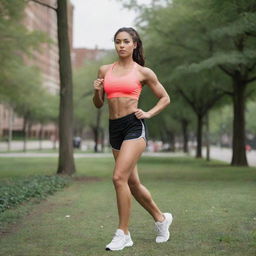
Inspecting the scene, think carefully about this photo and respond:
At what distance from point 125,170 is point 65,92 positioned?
1194cm

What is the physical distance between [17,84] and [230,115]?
62972 millimetres

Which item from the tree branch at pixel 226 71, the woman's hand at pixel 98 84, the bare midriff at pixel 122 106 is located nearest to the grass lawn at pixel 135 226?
the bare midriff at pixel 122 106

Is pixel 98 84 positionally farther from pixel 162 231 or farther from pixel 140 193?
pixel 162 231

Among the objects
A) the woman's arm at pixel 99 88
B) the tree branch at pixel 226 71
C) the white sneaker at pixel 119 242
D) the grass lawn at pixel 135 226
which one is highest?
the tree branch at pixel 226 71

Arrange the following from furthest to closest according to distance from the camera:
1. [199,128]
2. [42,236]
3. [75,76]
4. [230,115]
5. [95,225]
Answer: [230,115]
[75,76]
[199,128]
[95,225]
[42,236]

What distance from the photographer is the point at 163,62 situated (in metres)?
25.2

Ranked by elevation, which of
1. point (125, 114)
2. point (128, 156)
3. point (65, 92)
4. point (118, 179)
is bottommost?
point (118, 179)

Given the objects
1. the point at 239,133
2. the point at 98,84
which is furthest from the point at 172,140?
the point at 98,84

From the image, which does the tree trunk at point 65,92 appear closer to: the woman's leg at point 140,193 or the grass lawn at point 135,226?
the grass lawn at point 135,226

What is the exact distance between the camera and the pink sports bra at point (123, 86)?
532 cm

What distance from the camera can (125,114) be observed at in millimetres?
5328

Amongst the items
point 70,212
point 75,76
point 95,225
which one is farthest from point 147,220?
point 75,76

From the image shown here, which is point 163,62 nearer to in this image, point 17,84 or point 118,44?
point 17,84

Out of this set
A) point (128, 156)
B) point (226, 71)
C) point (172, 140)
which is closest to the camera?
point (128, 156)
